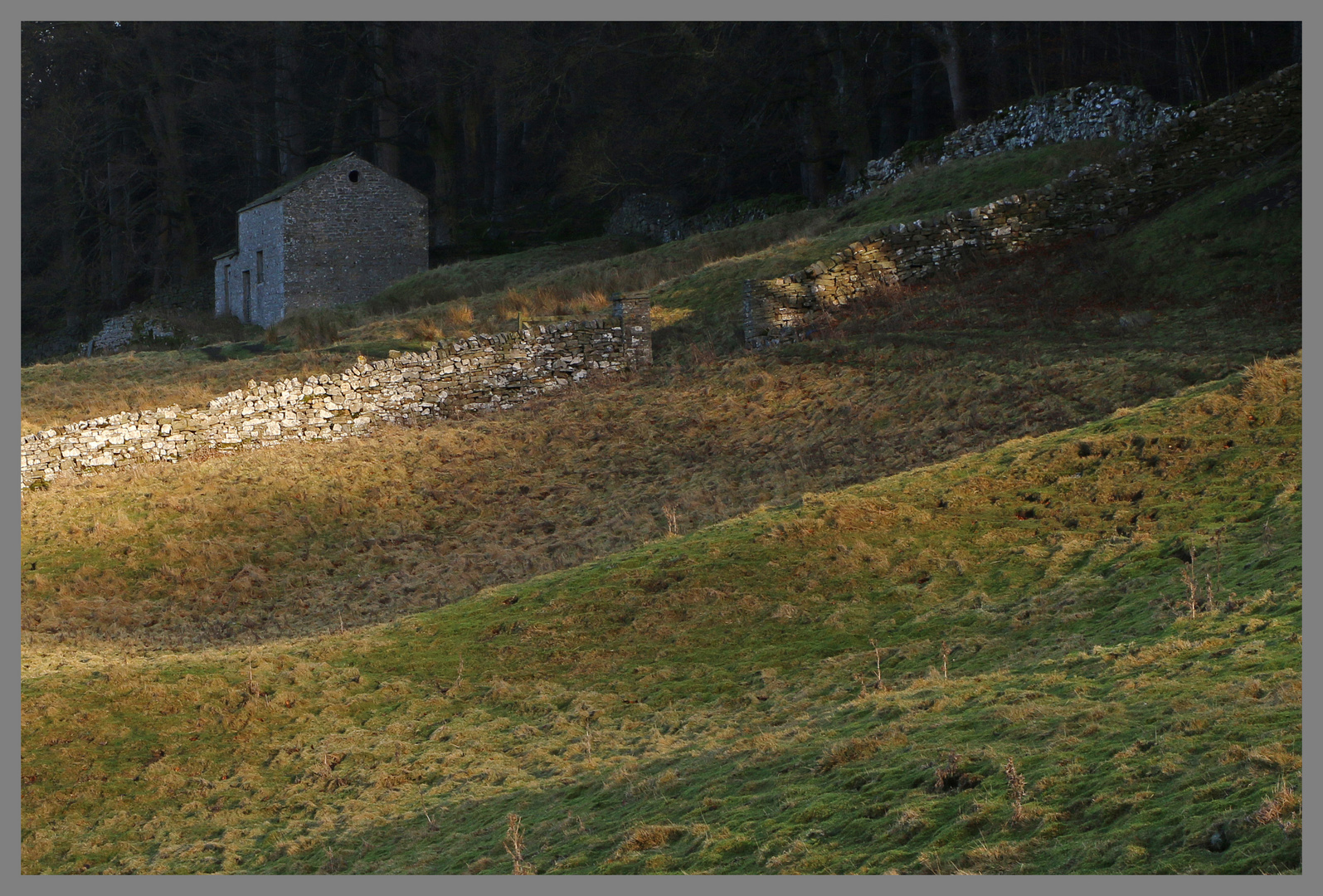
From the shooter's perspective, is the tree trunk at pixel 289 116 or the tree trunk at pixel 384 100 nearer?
the tree trunk at pixel 384 100

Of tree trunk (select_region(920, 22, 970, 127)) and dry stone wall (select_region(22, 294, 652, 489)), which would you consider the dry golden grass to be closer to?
dry stone wall (select_region(22, 294, 652, 489))

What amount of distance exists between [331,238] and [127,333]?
9.26 meters

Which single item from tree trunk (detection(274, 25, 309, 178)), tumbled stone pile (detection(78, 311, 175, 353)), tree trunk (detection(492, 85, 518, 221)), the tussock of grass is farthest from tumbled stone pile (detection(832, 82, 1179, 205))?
tree trunk (detection(274, 25, 309, 178))

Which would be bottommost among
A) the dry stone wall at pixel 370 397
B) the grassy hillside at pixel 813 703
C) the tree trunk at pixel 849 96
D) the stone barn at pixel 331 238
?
the grassy hillside at pixel 813 703

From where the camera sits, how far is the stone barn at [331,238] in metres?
41.8

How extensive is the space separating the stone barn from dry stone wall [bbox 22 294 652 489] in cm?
2090

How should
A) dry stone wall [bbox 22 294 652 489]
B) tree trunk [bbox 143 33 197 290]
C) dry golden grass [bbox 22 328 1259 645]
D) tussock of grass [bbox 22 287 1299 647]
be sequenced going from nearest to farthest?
dry golden grass [bbox 22 328 1259 645] < tussock of grass [bbox 22 287 1299 647] < dry stone wall [bbox 22 294 652 489] < tree trunk [bbox 143 33 197 290]

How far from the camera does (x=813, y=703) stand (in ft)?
29.0

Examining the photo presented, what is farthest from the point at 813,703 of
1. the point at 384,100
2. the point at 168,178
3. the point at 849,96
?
the point at 168,178

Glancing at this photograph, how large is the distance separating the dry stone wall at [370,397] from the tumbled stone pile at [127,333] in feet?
76.3

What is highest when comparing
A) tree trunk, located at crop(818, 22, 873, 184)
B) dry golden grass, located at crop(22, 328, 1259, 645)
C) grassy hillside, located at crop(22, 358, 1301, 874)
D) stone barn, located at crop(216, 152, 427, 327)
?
tree trunk, located at crop(818, 22, 873, 184)

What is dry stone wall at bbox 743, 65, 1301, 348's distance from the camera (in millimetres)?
23828

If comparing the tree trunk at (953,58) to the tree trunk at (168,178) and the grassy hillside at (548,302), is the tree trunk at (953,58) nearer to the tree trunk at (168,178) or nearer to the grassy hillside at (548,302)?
the grassy hillside at (548,302)

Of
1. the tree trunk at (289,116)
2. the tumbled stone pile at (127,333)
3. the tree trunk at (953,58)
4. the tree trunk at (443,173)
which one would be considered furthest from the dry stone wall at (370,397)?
the tree trunk at (289,116)
